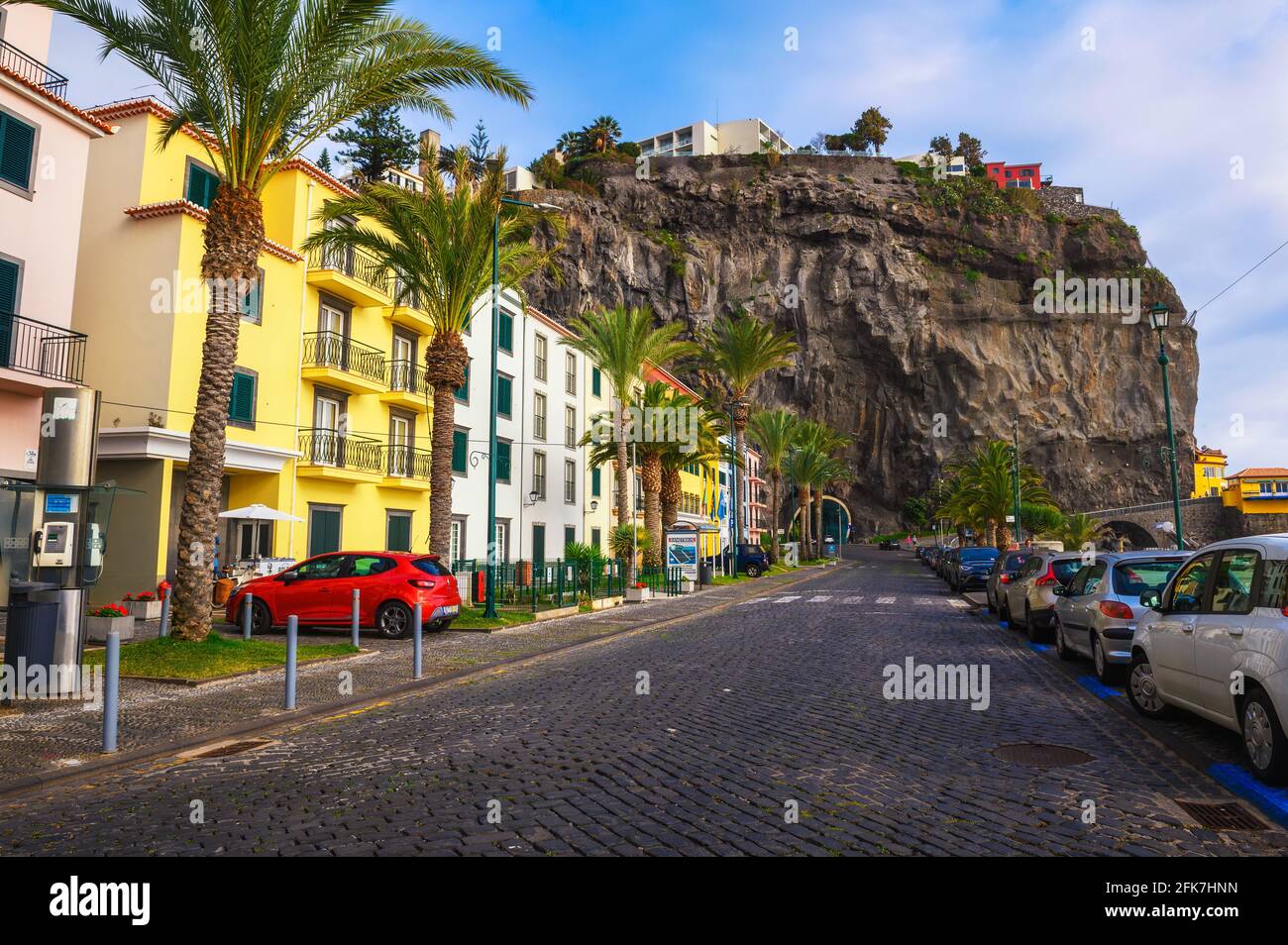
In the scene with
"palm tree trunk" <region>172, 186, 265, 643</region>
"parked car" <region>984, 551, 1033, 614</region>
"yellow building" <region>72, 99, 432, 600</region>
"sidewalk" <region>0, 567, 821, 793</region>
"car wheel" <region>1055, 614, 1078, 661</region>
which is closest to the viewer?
"sidewalk" <region>0, 567, 821, 793</region>

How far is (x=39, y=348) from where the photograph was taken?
17.0 meters

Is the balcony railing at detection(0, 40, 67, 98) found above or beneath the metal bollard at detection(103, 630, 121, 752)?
above

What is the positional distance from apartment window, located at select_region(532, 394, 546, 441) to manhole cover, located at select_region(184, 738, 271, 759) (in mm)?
29359

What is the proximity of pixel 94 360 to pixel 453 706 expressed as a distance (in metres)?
17.1

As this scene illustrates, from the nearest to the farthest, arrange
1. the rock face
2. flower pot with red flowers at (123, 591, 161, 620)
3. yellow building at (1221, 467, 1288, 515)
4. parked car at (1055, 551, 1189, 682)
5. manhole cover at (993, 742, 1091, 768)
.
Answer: manhole cover at (993, 742, 1091, 768) < parked car at (1055, 551, 1189, 682) < flower pot with red flowers at (123, 591, 161, 620) < yellow building at (1221, 467, 1288, 515) < the rock face

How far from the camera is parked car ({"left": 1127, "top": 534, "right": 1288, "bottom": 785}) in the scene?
528 centimetres

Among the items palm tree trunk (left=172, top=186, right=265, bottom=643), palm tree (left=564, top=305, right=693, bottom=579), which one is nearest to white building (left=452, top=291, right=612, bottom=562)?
palm tree (left=564, top=305, right=693, bottom=579)

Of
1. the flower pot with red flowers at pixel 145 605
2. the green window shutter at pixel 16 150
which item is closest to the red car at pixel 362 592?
the flower pot with red flowers at pixel 145 605

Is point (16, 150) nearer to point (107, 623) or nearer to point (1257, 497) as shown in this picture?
point (107, 623)

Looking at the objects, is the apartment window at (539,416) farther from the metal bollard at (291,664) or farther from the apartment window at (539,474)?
the metal bollard at (291,664)

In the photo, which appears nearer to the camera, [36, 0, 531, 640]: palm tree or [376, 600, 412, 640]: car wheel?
[36, 0, 531, 640]: palm tree

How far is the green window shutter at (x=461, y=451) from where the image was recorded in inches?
1220

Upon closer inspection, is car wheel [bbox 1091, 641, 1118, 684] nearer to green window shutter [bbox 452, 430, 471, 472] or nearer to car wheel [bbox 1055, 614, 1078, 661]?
car wheel [bbox 1055, 614, 1078, 661]
